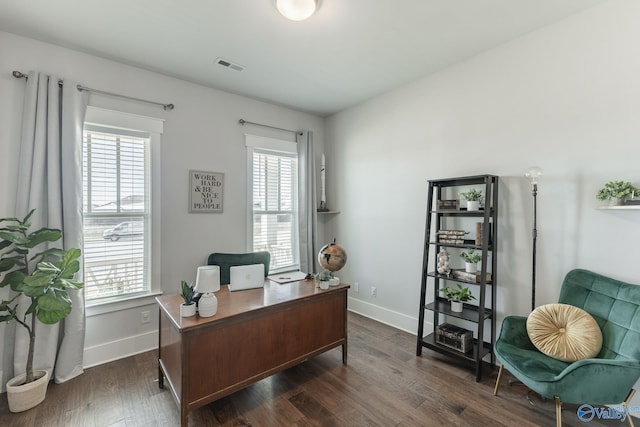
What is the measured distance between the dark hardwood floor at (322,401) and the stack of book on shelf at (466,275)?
81 cm

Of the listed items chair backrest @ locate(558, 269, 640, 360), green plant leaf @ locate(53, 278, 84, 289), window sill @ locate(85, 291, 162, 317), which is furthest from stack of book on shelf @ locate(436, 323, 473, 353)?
green plant leaf @ locate(53, 278, 84, 289)

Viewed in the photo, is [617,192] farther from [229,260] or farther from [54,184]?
[54,184]

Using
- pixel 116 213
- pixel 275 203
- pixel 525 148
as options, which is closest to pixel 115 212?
pixel 116 213

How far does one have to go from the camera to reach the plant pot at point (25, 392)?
1.94 meters

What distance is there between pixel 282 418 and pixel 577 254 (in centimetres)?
252

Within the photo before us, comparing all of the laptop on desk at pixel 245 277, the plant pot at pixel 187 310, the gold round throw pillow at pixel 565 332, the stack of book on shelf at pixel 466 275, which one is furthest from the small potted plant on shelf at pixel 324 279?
the gold round throw pillow at pixel 565 332

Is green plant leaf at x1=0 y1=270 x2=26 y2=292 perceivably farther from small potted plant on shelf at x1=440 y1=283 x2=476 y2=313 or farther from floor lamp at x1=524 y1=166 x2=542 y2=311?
floor lamp at x1=524 y1=166 x2=542 y2=311

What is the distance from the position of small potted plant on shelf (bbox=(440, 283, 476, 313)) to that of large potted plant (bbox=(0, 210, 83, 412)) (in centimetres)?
312

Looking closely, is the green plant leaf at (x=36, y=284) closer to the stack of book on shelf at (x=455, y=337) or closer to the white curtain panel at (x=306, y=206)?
the white curtain panel at (x=306, y=206)

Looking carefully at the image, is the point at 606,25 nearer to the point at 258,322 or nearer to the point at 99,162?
the point at 258,322

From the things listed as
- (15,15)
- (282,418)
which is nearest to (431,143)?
(282,418)

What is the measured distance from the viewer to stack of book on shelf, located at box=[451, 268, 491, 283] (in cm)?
247

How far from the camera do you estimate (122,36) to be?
2.34 metres

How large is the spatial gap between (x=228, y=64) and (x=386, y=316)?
11.1ft
